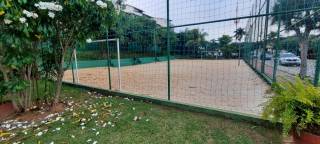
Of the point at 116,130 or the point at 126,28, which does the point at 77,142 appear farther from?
the point at 126,28

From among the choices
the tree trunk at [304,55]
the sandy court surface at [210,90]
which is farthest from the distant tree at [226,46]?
the tree trunk at [304,55]

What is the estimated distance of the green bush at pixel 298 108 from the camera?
6.74ft

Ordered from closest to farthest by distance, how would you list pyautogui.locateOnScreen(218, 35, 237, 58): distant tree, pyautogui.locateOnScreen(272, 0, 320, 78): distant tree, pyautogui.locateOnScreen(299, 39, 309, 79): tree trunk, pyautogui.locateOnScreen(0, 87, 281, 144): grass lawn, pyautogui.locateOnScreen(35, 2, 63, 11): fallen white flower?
pyautogui.locateOnScreen(0, 87, 281, 144): grass lawn < pyautogui.locateOnScreen(35, 2, 63, 11): fallen white flower < pyautogui.locateOnScreen(272, 0, 320, 78): distant tree < pyautogui.locateOnScreen(299, 39, 309, 79): tree trunk < pyautogui.locateOnScreen(218, 35, 237, 58): distant tree

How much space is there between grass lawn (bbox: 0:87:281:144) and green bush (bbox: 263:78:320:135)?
637 mm

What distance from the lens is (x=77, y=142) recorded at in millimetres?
2844

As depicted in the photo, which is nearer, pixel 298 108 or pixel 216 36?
pixel 298 108

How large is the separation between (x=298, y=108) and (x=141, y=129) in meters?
1.98

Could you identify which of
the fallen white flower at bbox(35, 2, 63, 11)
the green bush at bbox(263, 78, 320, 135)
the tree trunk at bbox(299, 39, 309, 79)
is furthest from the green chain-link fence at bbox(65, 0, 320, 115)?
the fallen white flower at bbox(35, 2, 63, 11)

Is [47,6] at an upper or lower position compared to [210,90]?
upper

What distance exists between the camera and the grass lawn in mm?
2822

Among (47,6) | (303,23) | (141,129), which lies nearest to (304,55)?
(303,23)

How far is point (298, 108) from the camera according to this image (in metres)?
2.16

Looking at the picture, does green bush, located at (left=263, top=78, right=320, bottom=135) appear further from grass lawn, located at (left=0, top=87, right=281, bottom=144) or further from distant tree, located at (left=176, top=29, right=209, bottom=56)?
distant tree, located at (left=176, top=29, right=209, bottom=56)

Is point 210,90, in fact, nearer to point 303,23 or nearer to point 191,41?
point 191,41
